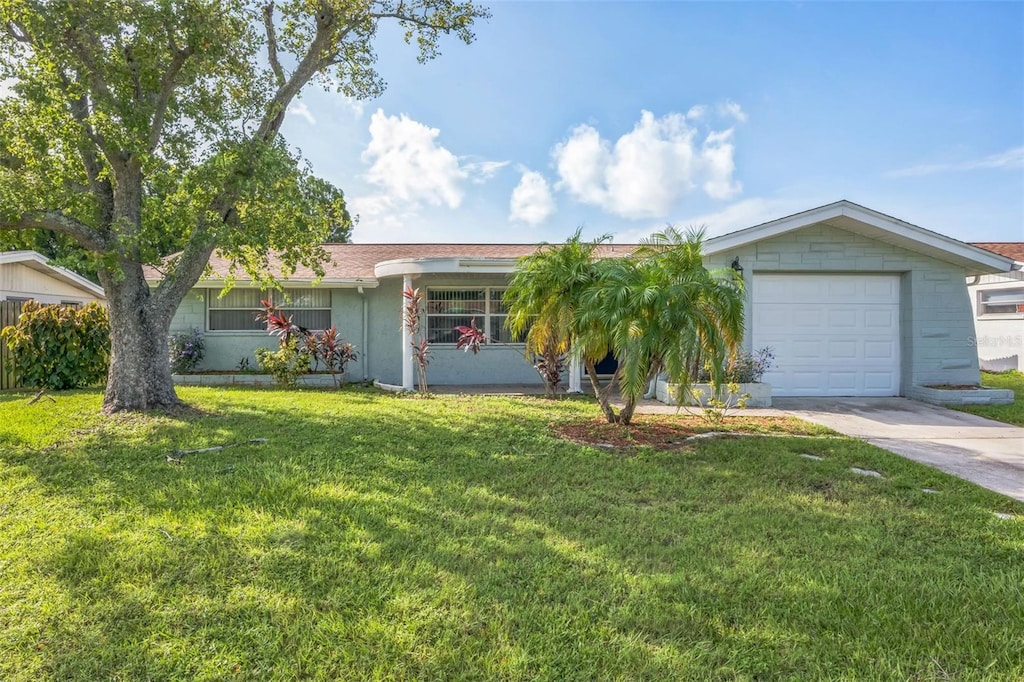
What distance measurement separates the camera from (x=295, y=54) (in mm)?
8789

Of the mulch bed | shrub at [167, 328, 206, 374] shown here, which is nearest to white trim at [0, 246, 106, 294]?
shrub at [167, 328, 206, 374]

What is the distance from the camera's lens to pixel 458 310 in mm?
11727

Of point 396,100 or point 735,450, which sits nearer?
point 735,450

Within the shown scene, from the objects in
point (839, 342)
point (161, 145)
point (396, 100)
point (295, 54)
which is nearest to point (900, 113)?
point (839, 342)

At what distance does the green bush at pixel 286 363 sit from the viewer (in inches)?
411

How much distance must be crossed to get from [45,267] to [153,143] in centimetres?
1116

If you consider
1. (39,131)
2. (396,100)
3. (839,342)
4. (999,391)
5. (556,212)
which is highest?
(396,100)

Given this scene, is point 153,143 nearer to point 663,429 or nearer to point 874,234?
point 663,429

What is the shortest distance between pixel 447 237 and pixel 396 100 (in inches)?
258

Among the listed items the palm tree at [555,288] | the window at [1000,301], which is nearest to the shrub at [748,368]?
the palm tree at [555,288]

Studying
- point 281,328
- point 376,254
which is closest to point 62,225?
point 281,328

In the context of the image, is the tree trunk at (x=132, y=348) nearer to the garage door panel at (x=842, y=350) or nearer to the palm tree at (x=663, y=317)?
the palm tree at (x=663, y=317)

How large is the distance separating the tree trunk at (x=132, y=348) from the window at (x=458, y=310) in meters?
5.42

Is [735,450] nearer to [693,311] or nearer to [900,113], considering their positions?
[693,311]
